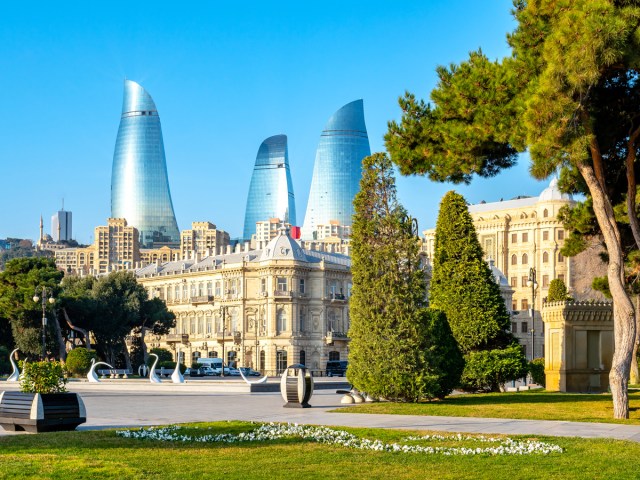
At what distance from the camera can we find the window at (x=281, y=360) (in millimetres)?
103812

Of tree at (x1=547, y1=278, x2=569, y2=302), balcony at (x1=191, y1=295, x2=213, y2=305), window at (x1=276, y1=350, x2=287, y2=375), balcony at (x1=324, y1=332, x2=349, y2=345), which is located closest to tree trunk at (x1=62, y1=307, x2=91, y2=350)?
window at (x1=276, y1=350, x2=287, y2=375)

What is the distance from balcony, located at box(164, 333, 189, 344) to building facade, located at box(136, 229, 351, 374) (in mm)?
108

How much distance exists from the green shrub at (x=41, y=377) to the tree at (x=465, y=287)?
18.2 meters

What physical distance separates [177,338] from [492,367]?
8108 cm

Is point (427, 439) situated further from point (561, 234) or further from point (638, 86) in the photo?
point (561, 234)

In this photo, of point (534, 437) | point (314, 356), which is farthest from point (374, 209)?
point (314, 356)

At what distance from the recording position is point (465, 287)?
36.5 meters

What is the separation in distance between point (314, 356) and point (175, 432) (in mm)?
85976

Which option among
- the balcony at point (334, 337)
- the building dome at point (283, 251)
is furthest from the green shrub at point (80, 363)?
the balcony at point (334, 337)

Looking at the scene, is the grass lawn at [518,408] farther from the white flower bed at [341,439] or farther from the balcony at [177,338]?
the balcony at [177,338]

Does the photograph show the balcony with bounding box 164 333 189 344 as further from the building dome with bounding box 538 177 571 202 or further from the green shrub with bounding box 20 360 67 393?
the green shrub with bounding box 20 360 67 393

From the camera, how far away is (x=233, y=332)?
10825 centimetres

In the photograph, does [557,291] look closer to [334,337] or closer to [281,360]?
[281,360]

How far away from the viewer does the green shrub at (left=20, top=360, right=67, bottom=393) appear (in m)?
20.4
